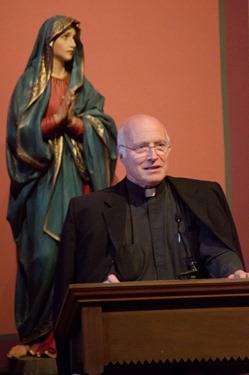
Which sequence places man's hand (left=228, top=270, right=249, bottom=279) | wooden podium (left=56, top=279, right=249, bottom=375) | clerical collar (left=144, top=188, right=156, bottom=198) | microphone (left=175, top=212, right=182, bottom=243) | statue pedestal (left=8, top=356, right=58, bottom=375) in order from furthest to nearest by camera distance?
statue pedestal (left=8, top=356, right=58, bottom=375)
clerical collar (left=144, top=188, right=156, bottom=198)
microphone (left=175, top=212, right=182, bottom=243)
man's hand (left=228, top=270, right=249, bottom=279)
wooden podium (left=56, top=279, right=249, bottom=375)

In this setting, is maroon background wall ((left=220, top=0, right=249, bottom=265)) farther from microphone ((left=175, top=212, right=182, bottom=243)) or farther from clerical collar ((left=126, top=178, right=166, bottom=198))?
A: microphone ((left=175, top=212, right=182, bottom=243))

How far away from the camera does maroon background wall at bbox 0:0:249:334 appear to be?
551 centimetres

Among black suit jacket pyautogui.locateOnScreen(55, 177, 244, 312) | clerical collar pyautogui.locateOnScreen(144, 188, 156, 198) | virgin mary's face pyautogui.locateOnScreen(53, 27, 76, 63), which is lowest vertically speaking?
black suit jacket pyautogui.locateOnScreen(55, 177, 244, 312)

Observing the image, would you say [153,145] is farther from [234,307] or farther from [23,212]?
[23,212]

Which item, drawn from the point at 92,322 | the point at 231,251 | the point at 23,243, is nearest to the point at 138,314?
the point at 92,322

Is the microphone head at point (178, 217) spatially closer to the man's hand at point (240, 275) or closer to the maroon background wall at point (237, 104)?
the man's hand at point (240, 275)

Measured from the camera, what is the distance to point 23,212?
4703 mm

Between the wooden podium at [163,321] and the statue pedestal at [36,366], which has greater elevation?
the wooden podium at [163,321]

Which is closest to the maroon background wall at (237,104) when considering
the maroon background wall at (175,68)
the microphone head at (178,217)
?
the maroon background wall at (175,68)

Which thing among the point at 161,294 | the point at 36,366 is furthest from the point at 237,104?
the point at 161,294

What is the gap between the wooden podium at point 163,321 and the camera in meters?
2.63

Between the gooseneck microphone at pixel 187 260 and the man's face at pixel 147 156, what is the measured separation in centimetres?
18

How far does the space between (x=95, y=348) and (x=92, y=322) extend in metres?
0.08

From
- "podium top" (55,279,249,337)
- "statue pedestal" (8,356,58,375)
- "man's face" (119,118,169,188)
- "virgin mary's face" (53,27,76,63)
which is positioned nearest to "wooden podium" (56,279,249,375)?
"podium top" (55,279,249,337)
